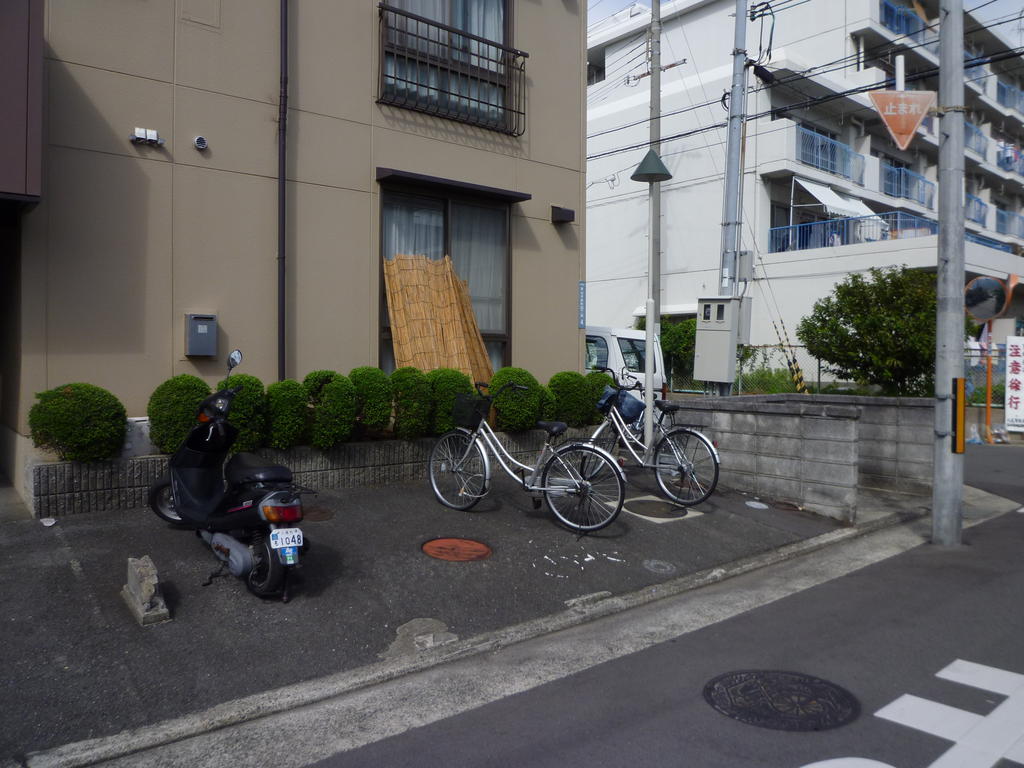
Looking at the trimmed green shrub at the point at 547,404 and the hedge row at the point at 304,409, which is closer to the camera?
the hedge row at the point at 304,409

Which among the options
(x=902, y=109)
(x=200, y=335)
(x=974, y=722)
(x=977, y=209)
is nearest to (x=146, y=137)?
(x=200, y=335)

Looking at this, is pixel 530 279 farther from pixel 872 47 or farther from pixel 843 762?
pixel 872 47

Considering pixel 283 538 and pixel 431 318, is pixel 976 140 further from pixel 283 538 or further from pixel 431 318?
pixel 283 538

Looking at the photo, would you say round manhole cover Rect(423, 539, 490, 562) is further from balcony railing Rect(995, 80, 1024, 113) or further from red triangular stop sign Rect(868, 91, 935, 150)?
balcony railing Rect(995, 80, 1024, 113)

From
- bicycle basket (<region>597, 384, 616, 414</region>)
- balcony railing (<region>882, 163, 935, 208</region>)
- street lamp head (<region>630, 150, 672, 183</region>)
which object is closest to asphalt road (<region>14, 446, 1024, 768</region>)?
bicycle basket (<region>597, 384, 616, 414</region>)

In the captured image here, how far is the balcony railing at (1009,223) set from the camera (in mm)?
34406

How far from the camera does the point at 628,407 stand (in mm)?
8344

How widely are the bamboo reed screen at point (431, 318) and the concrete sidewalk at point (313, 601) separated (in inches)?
69.6

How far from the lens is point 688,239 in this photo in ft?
82.2

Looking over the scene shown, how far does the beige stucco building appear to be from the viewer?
22.0ft

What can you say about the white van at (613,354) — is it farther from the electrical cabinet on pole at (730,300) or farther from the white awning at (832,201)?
the white awning at (832,201)

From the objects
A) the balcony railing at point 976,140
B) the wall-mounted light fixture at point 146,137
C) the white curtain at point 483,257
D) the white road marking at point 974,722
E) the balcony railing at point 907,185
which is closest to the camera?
the white road marking at point 974,722

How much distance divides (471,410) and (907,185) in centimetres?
2676

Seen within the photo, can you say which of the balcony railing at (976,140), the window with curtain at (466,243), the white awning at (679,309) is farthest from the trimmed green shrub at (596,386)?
the balcony railing at (976,140)
